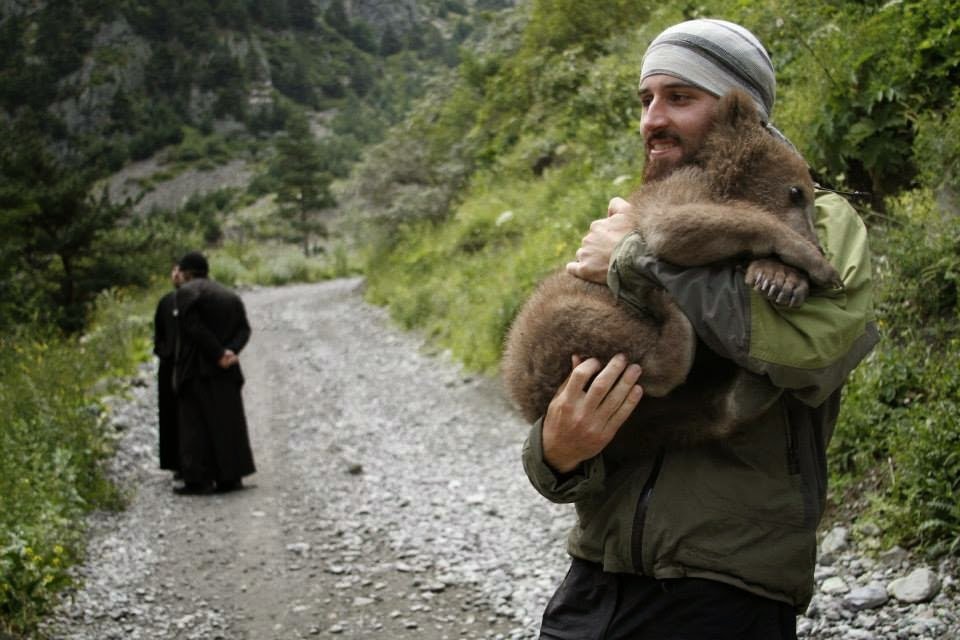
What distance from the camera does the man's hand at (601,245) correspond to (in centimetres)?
223

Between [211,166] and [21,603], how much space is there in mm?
66376

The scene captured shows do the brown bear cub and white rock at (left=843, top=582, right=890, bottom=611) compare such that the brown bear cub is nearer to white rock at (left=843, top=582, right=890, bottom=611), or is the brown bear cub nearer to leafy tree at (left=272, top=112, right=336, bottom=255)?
white rock at (left=843, top=582, right=890, bottom=611)

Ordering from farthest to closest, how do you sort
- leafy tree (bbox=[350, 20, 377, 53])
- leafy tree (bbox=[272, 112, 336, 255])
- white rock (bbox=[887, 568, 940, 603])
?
leafy tree (bbox=[350, 20, 377, 53]) → leafy tree (bbox=[272, 112, 336, 255]) → white rock (bbox=[887, 568, 940, 603])

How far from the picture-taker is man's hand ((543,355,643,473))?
2.04 meters

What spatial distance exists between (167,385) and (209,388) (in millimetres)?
497

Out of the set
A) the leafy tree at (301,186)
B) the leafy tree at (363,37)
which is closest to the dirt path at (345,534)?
the leafy tree at (301,186)

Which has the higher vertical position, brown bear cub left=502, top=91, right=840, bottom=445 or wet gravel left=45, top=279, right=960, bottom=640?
brown bear cub left=502, top=91, right=840, bottom=445

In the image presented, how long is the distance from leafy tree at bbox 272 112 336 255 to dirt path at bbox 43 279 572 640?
113 ft

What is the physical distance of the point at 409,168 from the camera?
78.0 ft

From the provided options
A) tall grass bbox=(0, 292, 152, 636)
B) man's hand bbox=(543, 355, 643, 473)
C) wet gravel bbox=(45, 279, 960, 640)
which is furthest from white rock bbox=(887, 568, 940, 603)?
tall grass bbox=(0, 292, 152, 636)

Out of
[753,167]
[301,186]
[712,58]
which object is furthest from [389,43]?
[753,167]

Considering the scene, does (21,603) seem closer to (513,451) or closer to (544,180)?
(513,451)

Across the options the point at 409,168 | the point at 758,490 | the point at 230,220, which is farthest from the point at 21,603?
the point at 230,220

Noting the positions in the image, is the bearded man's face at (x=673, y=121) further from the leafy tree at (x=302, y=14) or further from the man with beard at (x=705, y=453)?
the leafy tree at (x=302, y=14)
